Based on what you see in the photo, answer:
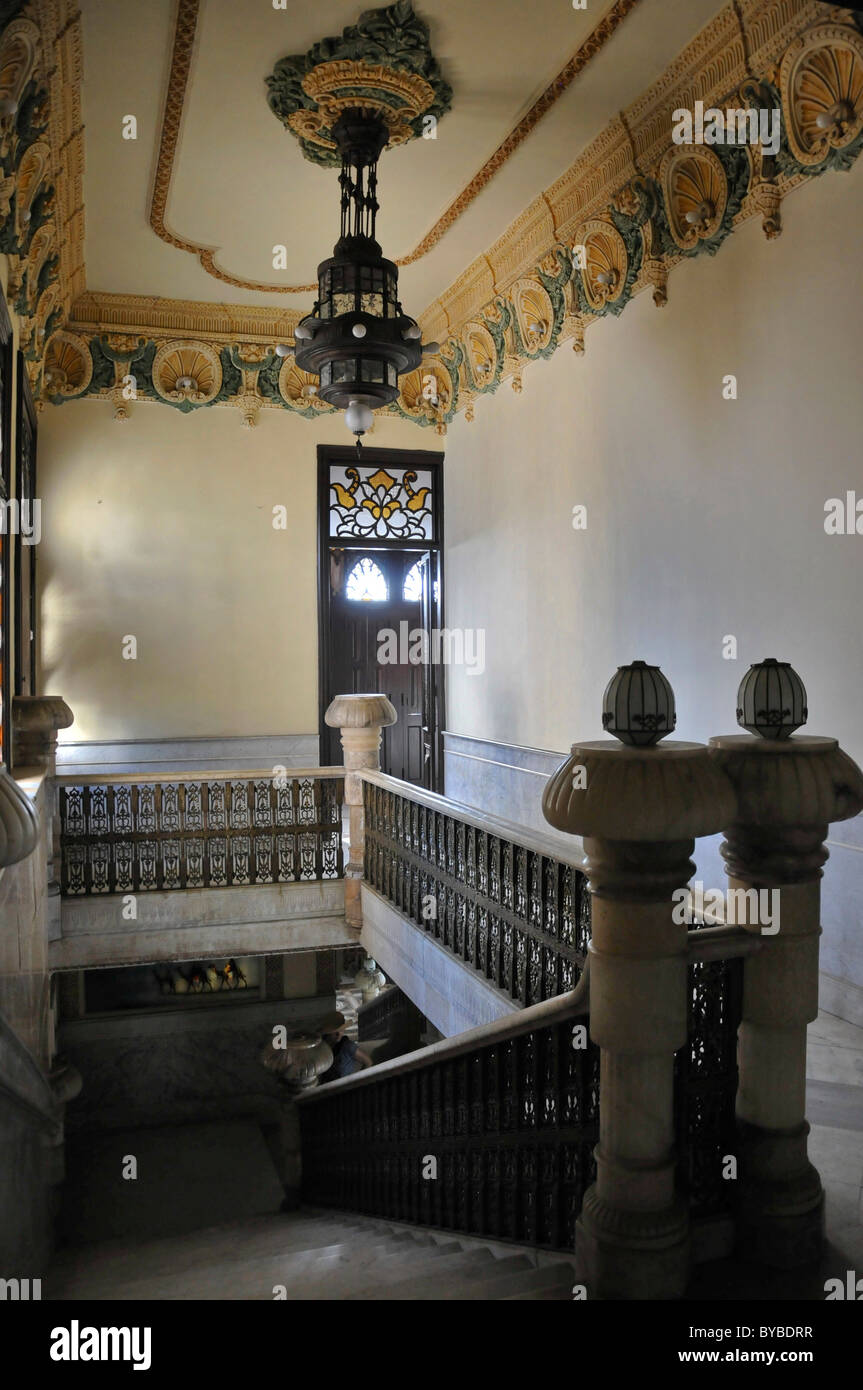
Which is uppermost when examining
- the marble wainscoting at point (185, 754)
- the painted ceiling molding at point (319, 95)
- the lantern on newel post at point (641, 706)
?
the painted ceiling molding at point (319, 95)

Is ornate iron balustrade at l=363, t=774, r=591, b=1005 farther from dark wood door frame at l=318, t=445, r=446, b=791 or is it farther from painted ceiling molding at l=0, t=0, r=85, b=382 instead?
painted ceiling molding at l=0, t=0, r=85, b=382

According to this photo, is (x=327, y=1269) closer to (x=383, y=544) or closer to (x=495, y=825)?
(x=495, y=825)

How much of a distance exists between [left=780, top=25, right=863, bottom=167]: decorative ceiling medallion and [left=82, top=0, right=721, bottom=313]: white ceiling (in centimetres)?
68

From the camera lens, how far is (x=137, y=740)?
30.1 ft

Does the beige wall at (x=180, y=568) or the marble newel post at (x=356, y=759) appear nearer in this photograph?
the marble newel post at (x=356, y=759)

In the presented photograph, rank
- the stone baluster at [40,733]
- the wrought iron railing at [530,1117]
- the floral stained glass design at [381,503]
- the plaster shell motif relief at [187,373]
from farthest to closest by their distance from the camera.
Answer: the floral stained glass design at [381,503]
the plaster shell motif relief at [187,373]
the stone baluster at [40,733]
the wrought iron railing at [530,1117]

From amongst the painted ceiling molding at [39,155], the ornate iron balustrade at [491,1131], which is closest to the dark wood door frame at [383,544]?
the painted ceiling molding at [39,155]

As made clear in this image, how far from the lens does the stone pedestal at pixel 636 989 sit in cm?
211

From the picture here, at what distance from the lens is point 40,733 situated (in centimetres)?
647

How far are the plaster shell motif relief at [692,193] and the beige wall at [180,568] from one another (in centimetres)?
469

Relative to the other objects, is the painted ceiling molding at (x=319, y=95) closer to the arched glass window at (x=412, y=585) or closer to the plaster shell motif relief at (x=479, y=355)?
the plaster shell motif relief at (x=479, y=355)

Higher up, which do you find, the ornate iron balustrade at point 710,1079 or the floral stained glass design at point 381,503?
the floral stained glass design at point 381,503

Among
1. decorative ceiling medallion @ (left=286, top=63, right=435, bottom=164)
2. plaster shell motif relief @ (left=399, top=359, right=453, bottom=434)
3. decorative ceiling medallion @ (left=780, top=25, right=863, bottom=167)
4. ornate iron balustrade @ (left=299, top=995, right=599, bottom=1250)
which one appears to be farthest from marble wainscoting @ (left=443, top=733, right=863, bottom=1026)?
decorative ceiling medallion @ (left=286, top=63, right=435, bottom=164)
